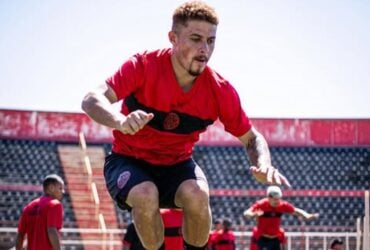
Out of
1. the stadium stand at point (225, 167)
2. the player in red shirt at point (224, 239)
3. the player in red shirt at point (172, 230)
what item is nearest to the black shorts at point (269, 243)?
the player in red shirt at point (224, 239)

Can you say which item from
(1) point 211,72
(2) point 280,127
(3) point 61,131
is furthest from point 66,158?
(1) point 211,72

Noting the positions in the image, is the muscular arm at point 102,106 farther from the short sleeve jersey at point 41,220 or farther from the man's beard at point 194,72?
the short sleeve jersey at point 41,220

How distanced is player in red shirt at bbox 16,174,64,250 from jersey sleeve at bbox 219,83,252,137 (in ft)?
14.0

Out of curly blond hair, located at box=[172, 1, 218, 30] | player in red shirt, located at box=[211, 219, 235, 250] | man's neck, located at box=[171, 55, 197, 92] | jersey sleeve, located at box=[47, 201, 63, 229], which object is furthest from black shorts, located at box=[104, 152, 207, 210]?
player in red shirt, located at box=[211, 219, 235, 250]

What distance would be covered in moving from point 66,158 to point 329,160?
984cm

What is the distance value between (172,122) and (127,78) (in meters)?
0.44

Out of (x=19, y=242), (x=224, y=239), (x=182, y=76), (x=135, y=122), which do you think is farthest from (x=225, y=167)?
(x=135, y=122)

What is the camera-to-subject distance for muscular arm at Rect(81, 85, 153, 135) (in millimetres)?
3824

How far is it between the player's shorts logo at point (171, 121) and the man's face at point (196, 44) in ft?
1.00

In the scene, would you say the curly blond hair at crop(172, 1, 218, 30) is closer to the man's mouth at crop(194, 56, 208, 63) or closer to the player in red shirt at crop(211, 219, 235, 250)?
the man's mouth at crop(194, 56, 208, 63)

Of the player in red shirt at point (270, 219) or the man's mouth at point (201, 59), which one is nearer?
the man's mouth at point (201, 59)

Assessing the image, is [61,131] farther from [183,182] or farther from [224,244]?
[183,182]

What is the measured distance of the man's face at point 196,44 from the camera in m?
4.66

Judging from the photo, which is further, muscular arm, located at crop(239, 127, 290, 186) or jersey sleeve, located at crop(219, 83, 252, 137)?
jersey sleeve, located at crop(219, 83, 252, 137)
